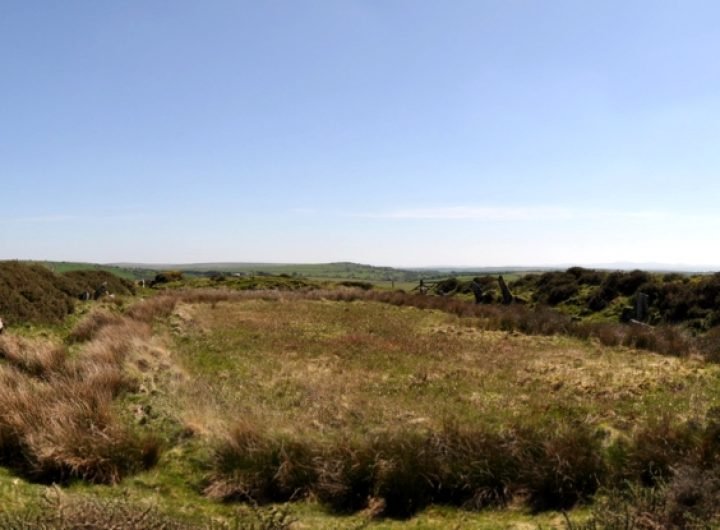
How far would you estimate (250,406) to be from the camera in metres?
10.5

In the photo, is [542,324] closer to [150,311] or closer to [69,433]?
[150,311]

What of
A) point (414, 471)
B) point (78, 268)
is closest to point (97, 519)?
point (414, 471)

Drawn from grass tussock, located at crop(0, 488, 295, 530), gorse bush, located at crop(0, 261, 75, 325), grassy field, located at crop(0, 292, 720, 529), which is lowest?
grassy field, located at crop(0, 292, 720, 529)

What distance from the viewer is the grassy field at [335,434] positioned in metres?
6.88

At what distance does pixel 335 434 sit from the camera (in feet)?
27.8

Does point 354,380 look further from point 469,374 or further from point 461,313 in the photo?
point 461,313

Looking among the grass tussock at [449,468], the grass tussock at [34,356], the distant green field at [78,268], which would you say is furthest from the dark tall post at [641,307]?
the distant green field at [78,268]

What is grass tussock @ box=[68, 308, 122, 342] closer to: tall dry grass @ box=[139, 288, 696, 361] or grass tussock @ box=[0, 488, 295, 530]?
tall dry grass @ box=[139, 288, 696, 361]

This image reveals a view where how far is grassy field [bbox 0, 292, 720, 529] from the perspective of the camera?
271 inches

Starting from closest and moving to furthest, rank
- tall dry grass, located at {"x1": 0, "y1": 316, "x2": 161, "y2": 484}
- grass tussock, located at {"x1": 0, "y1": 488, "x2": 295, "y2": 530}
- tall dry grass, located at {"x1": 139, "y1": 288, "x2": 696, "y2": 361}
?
grass tussock, located at {"x1": 0, "y1": 488, "x2": 295, "y2": 530} → tall dry grass, located at {"x1": 0, "y1": 316, "x2": 161, "y2": 484} → tall dry grass, located at {"x1": 139, "y1": 288, "x2": 696, "y2": 361}

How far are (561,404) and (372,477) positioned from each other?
540cm

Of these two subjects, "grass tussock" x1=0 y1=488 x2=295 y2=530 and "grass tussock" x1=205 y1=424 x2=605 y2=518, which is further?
"grass tussock" x1=205 y1=424 x2=605 y2=518

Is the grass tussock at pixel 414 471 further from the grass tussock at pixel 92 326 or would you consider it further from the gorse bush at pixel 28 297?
the gorse bush at pixel 28 297

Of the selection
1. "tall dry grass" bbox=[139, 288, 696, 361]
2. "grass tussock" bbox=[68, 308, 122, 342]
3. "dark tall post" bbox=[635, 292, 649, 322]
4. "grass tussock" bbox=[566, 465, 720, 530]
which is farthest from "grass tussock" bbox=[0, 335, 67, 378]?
"dark tall post" bbox=[635, 292, 649, 322]
